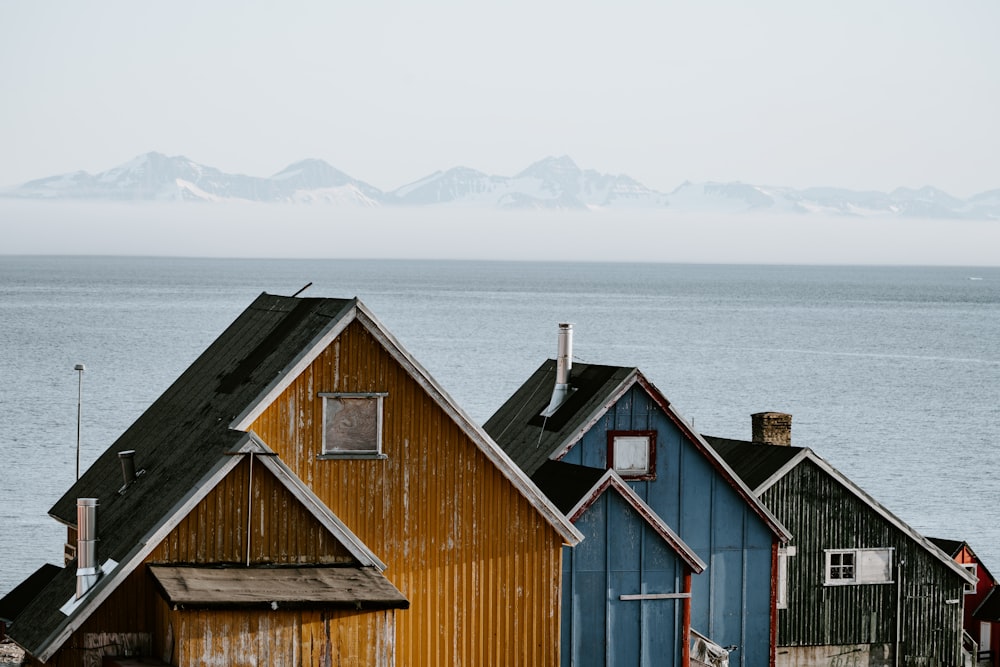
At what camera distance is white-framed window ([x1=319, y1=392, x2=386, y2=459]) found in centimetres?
2634

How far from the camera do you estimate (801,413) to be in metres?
123

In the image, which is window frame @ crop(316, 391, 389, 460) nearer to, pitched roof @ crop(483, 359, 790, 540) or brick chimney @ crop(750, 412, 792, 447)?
pitched roof @ crop(483, 359, 790, 540)

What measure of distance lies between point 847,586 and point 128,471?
1951cm

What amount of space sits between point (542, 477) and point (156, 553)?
11276 millimetres

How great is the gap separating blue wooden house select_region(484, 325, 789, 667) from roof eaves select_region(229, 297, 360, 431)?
335 inches

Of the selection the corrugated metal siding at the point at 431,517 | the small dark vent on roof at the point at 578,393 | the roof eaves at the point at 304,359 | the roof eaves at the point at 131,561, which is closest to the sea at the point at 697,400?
the small dark vent on roof at the point at 578,393

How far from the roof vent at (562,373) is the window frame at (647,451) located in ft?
5.77

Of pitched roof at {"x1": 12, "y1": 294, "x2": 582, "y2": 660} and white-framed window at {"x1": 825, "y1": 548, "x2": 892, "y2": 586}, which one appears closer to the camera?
pitched roof at {"x1": 12, "y1": 294, "x2": 582, "y2": 660}

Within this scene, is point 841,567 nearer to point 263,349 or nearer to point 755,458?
point 755,458

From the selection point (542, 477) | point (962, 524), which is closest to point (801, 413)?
point (962, 524)

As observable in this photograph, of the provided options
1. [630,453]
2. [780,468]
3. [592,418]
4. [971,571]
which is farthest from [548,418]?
[971,571]

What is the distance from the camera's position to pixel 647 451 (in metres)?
35.6

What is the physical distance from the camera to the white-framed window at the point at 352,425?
26344 millimetres

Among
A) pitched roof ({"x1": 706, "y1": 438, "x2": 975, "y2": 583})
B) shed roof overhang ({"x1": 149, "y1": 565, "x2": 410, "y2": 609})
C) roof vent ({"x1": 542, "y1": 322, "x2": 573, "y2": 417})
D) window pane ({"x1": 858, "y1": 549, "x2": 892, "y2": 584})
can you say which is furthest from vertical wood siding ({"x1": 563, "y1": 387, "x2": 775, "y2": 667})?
shed roof overhang ({"x1": 149, "y1": 565, "x2": 410, "y2": 609})
